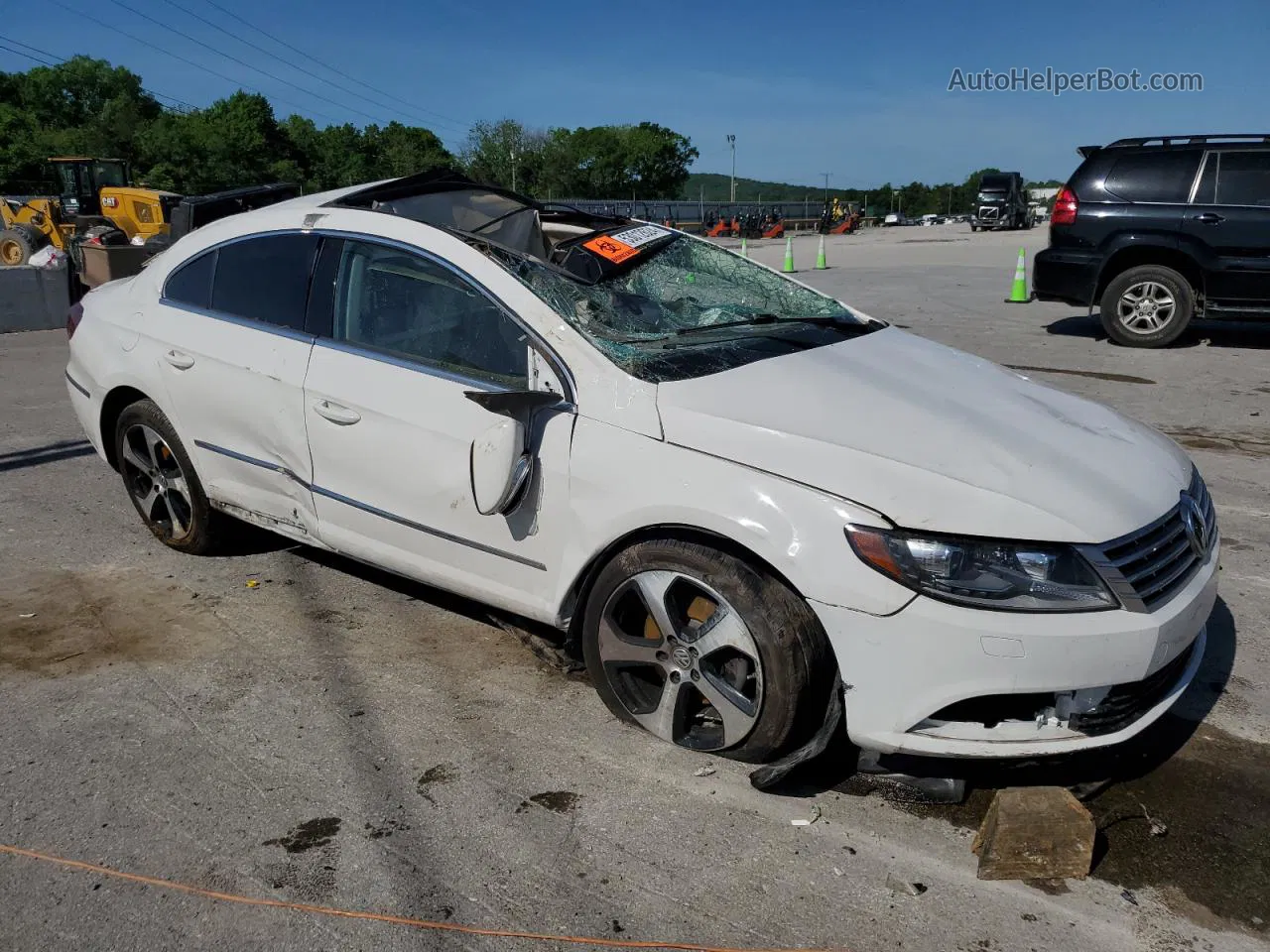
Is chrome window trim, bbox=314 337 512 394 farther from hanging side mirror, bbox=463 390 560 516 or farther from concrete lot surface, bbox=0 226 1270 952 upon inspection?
concrete lot surface, bbox=0 226 1270 952

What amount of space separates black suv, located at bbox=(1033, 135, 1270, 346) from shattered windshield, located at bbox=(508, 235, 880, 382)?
7.00 metres

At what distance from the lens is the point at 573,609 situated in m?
3.13

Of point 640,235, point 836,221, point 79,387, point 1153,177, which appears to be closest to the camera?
point 640,235

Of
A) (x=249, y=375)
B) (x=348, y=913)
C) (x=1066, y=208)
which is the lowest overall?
(x=348, y=913)

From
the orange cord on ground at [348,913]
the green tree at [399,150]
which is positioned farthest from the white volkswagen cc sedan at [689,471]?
the green tree at [399,150]

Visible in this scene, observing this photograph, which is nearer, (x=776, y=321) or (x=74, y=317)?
(x=776, y=321)

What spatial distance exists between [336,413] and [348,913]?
5.63 feet

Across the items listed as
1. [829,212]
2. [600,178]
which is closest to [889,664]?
[829,212]

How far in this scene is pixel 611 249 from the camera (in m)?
3.83

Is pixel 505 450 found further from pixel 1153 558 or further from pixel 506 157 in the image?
pixel 506 157

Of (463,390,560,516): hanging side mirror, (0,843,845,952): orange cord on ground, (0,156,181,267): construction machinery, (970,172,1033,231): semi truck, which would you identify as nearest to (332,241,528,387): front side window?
(463,390,560,516): hanging side mirror

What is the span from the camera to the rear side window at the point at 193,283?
4176 millimetres

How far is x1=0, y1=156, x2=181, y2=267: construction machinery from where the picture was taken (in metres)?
18.5

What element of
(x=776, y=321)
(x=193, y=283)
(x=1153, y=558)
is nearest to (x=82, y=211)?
(x=193, y=283)
